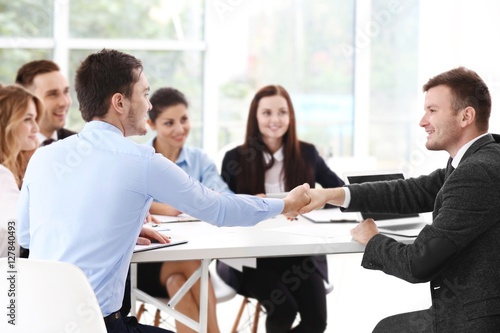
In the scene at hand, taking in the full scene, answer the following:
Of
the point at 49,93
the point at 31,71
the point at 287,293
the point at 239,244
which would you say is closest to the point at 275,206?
the point at 239,244

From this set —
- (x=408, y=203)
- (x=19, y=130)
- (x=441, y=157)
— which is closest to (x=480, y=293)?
(x=408, y=203)

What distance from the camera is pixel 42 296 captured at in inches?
53.6

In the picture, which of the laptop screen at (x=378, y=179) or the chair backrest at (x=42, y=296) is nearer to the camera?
the chair backrest at (x=42, y=296)

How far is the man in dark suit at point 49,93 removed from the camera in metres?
3.32

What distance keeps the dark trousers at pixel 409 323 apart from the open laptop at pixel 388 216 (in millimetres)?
411

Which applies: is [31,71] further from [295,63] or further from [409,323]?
[295,63]

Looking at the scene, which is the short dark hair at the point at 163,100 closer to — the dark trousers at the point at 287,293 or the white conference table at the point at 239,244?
the white conference table at the point at 239,244

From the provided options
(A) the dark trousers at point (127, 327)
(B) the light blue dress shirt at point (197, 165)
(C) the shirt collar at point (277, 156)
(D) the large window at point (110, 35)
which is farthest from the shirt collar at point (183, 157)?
(D) the large window at point (110, 35)

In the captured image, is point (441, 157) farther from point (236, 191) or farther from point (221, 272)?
point (221, 272)

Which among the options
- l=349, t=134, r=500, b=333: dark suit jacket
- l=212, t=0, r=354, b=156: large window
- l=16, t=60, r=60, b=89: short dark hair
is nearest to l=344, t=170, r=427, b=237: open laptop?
l=349, t=134, r=500, b=333: dark suit jacket

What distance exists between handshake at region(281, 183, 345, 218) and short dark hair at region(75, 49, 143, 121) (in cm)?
74

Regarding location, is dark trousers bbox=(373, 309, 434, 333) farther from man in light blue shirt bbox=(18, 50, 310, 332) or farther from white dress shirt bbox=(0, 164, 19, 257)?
white dress shirt bbox=(0, 164, 19, 257)

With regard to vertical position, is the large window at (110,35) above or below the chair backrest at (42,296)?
above

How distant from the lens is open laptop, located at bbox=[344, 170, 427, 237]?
2333mm
